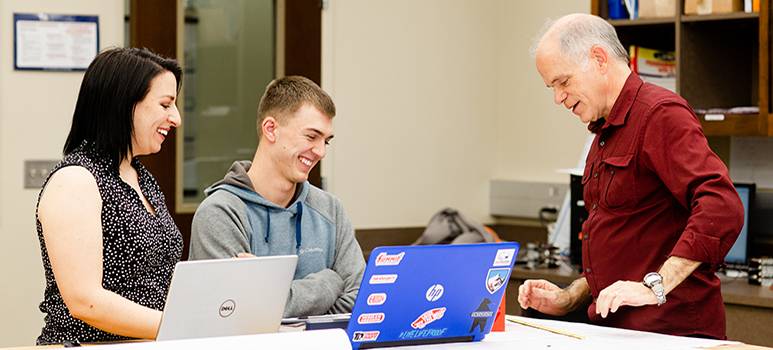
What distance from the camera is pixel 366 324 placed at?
2393mm

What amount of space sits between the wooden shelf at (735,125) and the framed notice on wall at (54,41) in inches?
90.9

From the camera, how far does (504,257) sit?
249 cm

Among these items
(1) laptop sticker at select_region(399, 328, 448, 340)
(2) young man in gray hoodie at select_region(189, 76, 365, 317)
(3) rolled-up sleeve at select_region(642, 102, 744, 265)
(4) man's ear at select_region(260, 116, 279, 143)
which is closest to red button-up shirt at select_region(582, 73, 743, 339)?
(3) rolled-up sleeve at select_region(642, 102, 744, 265)

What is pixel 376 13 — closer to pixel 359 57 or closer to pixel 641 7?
pixel 359 57

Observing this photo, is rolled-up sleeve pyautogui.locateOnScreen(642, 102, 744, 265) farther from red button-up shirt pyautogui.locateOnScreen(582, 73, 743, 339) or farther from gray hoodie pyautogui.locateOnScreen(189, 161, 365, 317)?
gray hoodie pyautogui.locateOnScreen(189, 161, 365, 317)

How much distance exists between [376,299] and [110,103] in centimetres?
76

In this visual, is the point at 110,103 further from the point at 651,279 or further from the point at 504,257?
the point at 651,279

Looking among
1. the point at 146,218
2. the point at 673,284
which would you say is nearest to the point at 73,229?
the point at 146,218

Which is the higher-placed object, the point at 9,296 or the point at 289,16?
the point at 289,16

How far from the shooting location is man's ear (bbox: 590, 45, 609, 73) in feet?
9.32

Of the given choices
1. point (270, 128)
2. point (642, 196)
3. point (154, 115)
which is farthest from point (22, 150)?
point (642, 196)

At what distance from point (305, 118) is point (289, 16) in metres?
2.10

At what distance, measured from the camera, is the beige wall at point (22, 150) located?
429cm

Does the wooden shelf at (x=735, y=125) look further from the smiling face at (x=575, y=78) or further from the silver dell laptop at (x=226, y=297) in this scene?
the silver dell laptop at (x=226, y=297)
